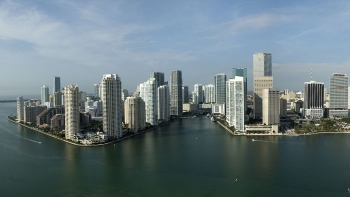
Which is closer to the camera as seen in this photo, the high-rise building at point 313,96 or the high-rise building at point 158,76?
the high-rise building at point 313,96

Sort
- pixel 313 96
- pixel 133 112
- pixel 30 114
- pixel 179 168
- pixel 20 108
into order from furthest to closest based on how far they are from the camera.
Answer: pixel 313 96
pixel 20 108
pixel 30 114
pixel 133 112
pixel 179 168

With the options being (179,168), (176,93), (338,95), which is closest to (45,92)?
(176,93)

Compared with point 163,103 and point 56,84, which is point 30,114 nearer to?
point 163,103

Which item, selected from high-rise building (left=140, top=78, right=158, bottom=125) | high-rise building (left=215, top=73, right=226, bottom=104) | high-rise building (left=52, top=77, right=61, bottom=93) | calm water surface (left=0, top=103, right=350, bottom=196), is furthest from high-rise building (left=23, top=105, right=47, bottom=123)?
high-rise building (left=52, top=77, right=61, bottom=93)

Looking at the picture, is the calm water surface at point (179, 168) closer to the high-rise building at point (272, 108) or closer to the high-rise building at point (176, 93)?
the high-rise building at point (272, 108)

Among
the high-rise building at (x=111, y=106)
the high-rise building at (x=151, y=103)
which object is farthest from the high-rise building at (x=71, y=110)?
the high-rise building at (x=151, y=103)

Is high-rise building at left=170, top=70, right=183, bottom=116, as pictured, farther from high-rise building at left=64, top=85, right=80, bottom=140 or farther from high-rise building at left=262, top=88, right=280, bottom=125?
high-rise building at left=64, top=85, right=80, bottom=140

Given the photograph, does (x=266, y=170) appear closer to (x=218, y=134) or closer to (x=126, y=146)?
(x=126, y=146)
